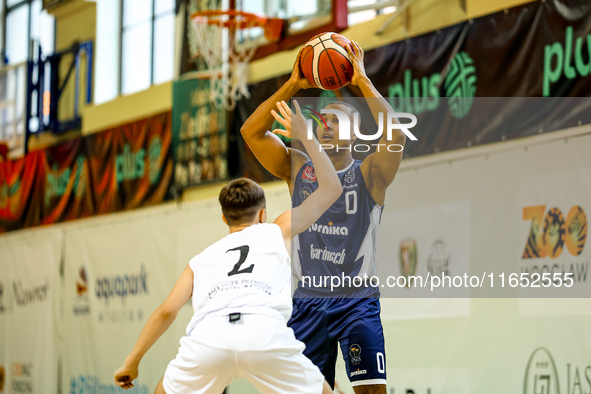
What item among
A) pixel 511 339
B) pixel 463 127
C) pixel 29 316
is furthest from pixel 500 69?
pixel 29 316

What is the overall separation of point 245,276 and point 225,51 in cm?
664

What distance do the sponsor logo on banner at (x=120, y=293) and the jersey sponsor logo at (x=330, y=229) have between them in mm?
5929

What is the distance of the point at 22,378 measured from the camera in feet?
42.0

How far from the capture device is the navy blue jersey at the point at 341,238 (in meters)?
5.03

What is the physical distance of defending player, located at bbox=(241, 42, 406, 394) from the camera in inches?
185

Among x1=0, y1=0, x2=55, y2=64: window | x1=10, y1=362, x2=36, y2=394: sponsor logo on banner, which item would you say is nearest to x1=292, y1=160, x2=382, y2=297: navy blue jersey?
x1=10, y1=362, x2=36, y2=394: sponsor logo on banner

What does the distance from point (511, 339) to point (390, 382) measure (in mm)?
1323

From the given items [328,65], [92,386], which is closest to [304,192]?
[328,65]

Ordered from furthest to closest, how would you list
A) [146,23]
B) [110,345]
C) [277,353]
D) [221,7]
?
[146,23], [110,345], [221,7], [277,353]

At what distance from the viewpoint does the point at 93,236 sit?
39.4 feet

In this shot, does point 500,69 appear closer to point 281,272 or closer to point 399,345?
point 399,345

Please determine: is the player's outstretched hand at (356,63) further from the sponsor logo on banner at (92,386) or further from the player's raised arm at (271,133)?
the sponsor logo on banner at (92,386)

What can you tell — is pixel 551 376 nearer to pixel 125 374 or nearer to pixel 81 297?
pixel 125 374

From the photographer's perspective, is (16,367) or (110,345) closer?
(110,345)
